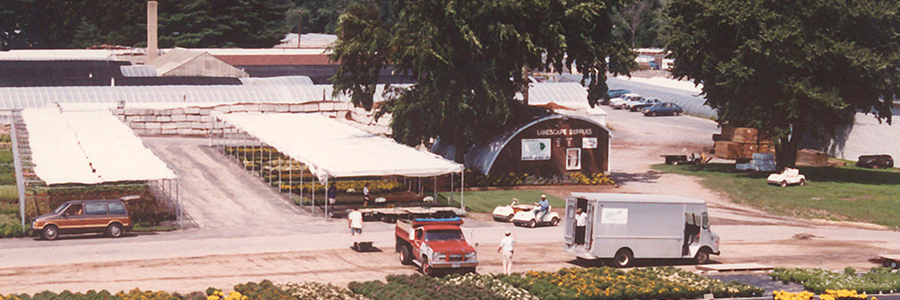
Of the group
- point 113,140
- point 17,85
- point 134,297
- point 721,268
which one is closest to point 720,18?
point 721,268

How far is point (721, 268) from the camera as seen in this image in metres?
40.5

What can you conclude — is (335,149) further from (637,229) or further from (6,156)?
(6,156)

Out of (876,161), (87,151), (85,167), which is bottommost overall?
(876,161)

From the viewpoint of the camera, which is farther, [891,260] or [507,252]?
[891,260]

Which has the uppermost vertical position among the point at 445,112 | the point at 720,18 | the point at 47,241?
the point at 720,18

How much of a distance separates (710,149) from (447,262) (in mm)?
50804

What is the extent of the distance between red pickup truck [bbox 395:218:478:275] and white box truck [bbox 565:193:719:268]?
4669 millimetres

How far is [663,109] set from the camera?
106 m

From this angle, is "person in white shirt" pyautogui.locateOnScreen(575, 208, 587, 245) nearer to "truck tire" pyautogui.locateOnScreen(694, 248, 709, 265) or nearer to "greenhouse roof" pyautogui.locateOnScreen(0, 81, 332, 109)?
"truck tire" pyautogui.locateOnScreen(694, 248, 709, 265)

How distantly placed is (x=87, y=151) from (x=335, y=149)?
1163cm

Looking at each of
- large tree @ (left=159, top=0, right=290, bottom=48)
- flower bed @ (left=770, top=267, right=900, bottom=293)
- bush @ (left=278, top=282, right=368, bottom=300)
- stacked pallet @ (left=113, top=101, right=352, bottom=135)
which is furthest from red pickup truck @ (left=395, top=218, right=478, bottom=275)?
large tree @ (left=159, top=0, right=290, bottom=48)

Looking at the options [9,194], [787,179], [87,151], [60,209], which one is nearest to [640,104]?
[787,179]

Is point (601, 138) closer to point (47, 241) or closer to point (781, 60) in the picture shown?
point (781, 60)

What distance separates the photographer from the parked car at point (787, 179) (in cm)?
6581
